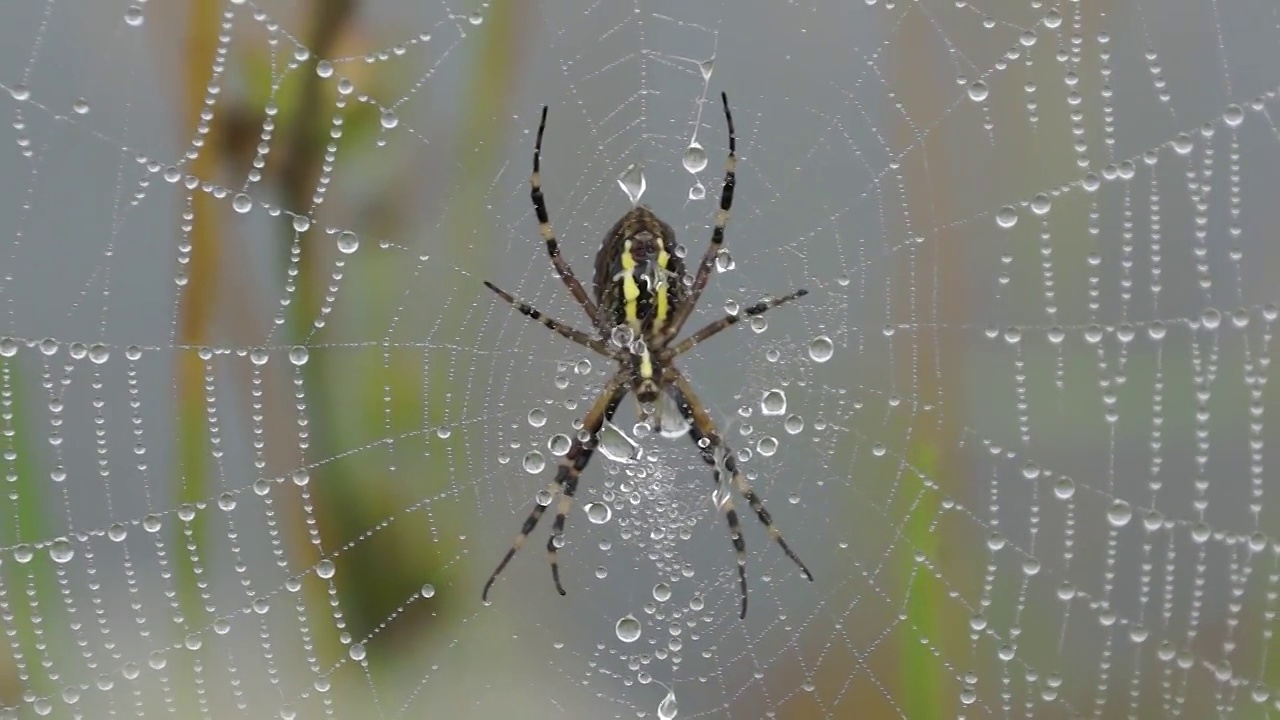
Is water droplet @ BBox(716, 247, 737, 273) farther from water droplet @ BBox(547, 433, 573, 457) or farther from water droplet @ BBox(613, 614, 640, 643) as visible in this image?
water droplet @ BBox(613, 614, 640, 643)

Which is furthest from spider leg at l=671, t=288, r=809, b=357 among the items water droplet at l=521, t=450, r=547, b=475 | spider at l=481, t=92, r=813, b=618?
water droplet at l=521, t=450, r=547, b=475

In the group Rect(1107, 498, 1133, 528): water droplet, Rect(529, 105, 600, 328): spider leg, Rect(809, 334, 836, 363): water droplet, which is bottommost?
Rect(1107, 498, 1133, 528): water droplet

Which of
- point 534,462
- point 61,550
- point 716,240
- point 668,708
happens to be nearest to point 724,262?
point 716,240

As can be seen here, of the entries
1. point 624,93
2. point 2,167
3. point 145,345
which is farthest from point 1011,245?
point 2,167

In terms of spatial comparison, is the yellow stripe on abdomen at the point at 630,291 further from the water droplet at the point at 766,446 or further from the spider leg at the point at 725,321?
the water droplet at the point at 766,446

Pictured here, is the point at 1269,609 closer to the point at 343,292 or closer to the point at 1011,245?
the point at 1011,245

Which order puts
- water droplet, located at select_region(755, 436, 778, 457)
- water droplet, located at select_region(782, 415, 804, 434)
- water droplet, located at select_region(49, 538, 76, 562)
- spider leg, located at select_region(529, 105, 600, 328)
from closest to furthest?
water droplet, located at select_region(49, 538, 76, 562) → spider leg, located at select_region(529, 105, 600, 328) → water droplet, located at select_region(782, 415, 804, 434) → water droplet, located at select_region(755, 436, 778, 457)

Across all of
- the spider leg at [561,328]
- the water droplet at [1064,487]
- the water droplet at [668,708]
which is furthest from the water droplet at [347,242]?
the water droplet at [1064,487]
